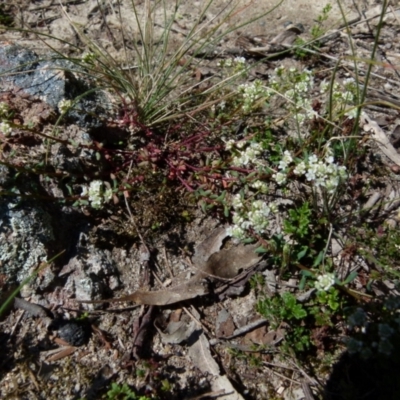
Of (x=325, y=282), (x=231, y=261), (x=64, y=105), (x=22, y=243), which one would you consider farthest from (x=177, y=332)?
(x=64, y=105)

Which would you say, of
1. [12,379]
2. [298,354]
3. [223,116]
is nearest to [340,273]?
[298,354]

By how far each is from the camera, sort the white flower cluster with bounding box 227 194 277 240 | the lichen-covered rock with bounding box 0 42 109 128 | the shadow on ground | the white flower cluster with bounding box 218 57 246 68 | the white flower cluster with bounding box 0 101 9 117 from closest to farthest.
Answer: the shadow on ground, the white flower cluster with bounding box 227 194 277 240, the white flower cluster with bounding box 0 101 9 117, the lichen-covered rock with bounding box 0 42 109 128, the white flower cluster with bounding box 218 57 246 68

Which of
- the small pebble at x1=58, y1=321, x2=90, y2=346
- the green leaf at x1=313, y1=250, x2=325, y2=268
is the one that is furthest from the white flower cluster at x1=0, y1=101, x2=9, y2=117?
the green leaf at x1=313, y1=250, x2=325, y2=268

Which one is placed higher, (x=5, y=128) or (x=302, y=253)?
(x=302, y=253)

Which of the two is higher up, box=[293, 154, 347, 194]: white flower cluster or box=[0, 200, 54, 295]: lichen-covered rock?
box=[293, 154, 347, 194]: white flower cluster

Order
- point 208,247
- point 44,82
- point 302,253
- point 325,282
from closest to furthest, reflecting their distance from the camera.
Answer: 1. point 325,282
2. point 302,253
3. point 208,247
4. point 44,82

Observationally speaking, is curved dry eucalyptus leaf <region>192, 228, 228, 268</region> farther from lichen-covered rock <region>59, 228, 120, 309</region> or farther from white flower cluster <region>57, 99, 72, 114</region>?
white flower cluster <region>57, 99, 72, 114</region>

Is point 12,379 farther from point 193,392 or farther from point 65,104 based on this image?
point 65,104

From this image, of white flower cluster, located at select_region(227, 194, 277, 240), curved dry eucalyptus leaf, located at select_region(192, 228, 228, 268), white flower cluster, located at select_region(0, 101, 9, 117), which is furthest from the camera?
curved dry eucalyptus leaf, located at select_region(192, 228, 228, 268)

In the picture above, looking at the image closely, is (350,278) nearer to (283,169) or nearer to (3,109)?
(283,169)
